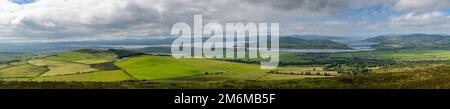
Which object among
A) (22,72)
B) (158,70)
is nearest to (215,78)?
(158,70)

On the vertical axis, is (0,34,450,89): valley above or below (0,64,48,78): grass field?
above

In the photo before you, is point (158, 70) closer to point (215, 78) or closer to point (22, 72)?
point (215, 78)

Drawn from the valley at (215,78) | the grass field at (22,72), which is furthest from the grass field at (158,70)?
the grass field at (22,72)

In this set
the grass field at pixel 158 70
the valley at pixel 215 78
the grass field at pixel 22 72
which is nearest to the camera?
the valley at pixel 215 78

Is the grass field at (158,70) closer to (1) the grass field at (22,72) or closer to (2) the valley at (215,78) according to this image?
(2) the valley at (215,78)

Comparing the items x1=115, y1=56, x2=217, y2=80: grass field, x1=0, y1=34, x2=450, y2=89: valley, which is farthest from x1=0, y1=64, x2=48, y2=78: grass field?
x1=115, y1=56, x2=217, y2=80: grass field

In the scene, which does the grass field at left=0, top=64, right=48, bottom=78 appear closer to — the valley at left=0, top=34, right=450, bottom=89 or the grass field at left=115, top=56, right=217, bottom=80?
the valley at left=0, top=34, right=450, bottom=89
